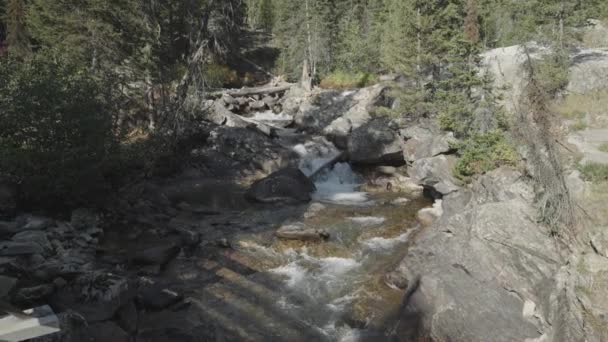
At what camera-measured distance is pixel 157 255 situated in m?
10.8

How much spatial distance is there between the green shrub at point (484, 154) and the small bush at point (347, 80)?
2234cm

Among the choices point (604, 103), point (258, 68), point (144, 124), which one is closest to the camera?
point (604, 103)

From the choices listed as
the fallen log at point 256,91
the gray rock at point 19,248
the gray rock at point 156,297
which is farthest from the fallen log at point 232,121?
the gray rock at point 19,248

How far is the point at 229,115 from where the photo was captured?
78.9 ft

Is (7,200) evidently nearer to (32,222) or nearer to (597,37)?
(32,222)

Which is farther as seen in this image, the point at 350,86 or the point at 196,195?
the point at 350,86

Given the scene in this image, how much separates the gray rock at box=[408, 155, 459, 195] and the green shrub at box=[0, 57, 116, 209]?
447 inches

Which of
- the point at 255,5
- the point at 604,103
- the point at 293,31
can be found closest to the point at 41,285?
the point at 604,103

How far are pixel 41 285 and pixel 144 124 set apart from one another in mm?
15446

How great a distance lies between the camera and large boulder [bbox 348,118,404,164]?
19828 millimetres

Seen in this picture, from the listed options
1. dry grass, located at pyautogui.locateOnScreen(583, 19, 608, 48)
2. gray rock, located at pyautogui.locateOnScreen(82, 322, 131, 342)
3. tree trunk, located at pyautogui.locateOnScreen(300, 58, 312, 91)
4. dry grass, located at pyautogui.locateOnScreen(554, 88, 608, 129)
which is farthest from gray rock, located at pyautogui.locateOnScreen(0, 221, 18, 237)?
dry grass, located at pyautogui.locateOnScreen(583, 19, 608, 48)

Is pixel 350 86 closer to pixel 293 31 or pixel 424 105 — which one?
pixel 293 31

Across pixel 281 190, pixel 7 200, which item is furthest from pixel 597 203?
pixel 7 200

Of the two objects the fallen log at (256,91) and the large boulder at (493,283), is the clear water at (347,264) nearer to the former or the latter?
the large boulder at (493,283)
